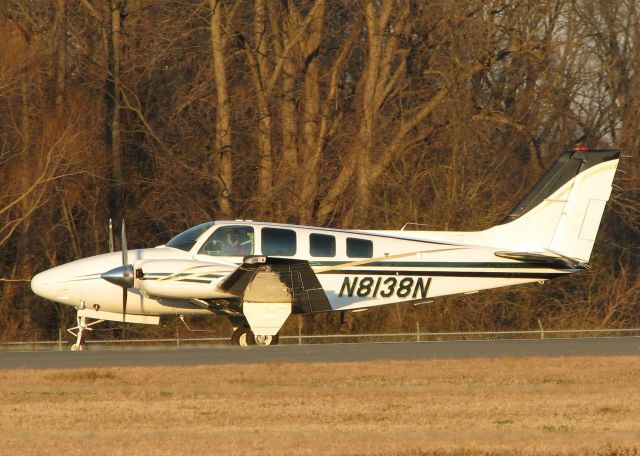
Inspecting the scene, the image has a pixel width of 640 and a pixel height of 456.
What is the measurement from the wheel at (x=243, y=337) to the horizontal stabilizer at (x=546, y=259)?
435 centimetres

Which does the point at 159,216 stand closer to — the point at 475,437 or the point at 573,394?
the point at 573,394

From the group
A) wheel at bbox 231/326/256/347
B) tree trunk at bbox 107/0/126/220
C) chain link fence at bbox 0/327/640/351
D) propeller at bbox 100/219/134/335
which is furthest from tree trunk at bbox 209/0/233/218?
propeller at bbox 100/219/134/335

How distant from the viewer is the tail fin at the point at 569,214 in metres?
18.6

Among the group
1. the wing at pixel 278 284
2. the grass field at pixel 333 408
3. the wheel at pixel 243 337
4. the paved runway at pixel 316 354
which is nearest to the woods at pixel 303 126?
the wheel at pixel 243 337

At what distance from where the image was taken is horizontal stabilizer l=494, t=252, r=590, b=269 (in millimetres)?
18281

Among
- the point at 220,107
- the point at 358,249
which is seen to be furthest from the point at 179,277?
the point at 220,107

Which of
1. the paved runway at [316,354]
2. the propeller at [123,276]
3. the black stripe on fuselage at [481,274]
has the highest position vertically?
the black stripe on fuselage at [481,274]

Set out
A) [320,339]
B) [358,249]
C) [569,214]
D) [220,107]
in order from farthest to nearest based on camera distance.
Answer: [220,107]
[320,339]
[569,214]
[358,249]

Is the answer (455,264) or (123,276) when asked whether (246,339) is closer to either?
(123,276)

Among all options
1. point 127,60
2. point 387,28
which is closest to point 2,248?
point 127,60

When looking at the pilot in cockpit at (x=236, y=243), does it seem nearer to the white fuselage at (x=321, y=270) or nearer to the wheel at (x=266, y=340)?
the white fuselage at (x=321, y=270)

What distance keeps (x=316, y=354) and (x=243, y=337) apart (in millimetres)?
2529

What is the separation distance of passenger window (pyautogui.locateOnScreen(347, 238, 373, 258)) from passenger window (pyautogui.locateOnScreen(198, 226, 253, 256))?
65.8 inches

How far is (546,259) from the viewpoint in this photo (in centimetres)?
1831
